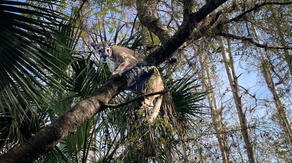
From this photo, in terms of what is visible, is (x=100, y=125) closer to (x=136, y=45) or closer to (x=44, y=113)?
(x=44, y=113)

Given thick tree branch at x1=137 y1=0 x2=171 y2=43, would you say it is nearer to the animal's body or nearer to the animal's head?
the animal's body

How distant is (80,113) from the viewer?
7.59ft

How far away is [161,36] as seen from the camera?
3.83 m

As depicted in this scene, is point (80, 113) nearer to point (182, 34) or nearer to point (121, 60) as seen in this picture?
point (121, 60)

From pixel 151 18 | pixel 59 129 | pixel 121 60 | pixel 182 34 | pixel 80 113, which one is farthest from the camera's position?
pixel 151 18

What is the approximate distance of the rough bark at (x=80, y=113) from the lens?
1.83 meters

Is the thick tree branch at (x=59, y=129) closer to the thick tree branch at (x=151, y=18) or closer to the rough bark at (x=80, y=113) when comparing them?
the rough bark at (x=80, y=113)

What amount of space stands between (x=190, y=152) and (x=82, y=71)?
1530 mm

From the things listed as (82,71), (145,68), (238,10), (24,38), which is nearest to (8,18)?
(24,38)

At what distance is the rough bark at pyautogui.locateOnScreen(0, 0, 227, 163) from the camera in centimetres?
183

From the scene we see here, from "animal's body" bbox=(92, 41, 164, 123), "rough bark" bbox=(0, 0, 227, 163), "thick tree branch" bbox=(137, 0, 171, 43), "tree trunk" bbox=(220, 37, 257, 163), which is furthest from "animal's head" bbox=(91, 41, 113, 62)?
"tree trunk" bbox=(220, 37, 257, 163)

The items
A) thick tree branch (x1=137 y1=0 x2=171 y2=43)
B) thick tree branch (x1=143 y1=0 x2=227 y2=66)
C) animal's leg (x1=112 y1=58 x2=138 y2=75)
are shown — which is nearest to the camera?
thick tree branch (x1=143 y1=0 x2=227 y2=66)

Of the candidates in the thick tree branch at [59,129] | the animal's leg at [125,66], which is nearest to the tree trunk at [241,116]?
the animal's leg at [125,66]

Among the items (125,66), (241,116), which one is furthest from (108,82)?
(241,116)
